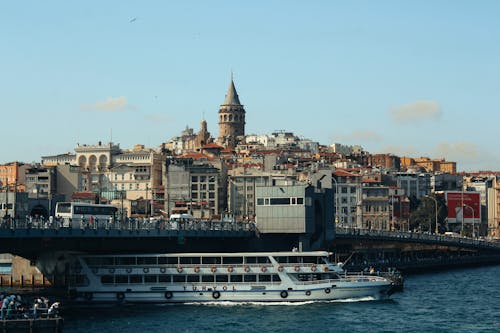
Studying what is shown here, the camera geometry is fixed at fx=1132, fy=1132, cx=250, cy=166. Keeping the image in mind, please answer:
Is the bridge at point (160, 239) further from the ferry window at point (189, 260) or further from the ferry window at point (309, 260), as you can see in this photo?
the ferry window at point (309, 260)

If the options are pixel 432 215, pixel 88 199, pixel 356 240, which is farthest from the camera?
pixel 432 215

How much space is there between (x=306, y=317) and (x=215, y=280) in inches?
420

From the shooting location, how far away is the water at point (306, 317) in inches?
2618

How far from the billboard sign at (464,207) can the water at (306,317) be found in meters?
111

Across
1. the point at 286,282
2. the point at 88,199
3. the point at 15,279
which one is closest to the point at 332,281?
the point at 286,282

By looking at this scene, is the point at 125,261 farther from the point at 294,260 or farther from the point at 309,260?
the point at 309,260

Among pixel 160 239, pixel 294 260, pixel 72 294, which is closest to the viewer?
pixel 72 294

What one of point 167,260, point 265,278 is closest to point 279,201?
point 265,278

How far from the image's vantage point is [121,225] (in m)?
83.0

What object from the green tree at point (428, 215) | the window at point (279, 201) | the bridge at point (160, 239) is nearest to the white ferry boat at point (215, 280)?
the bridge at point (160, 239)

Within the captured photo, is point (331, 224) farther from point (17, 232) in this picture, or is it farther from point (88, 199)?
point (88, 199)

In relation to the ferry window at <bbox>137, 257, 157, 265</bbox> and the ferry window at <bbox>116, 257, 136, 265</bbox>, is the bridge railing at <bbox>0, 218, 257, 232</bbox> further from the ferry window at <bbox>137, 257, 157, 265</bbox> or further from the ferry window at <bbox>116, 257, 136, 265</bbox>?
the ferry window at <bbox>137, 257, 157, 265</bbox>

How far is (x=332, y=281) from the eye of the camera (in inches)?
3103

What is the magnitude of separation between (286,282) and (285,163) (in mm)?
117245
